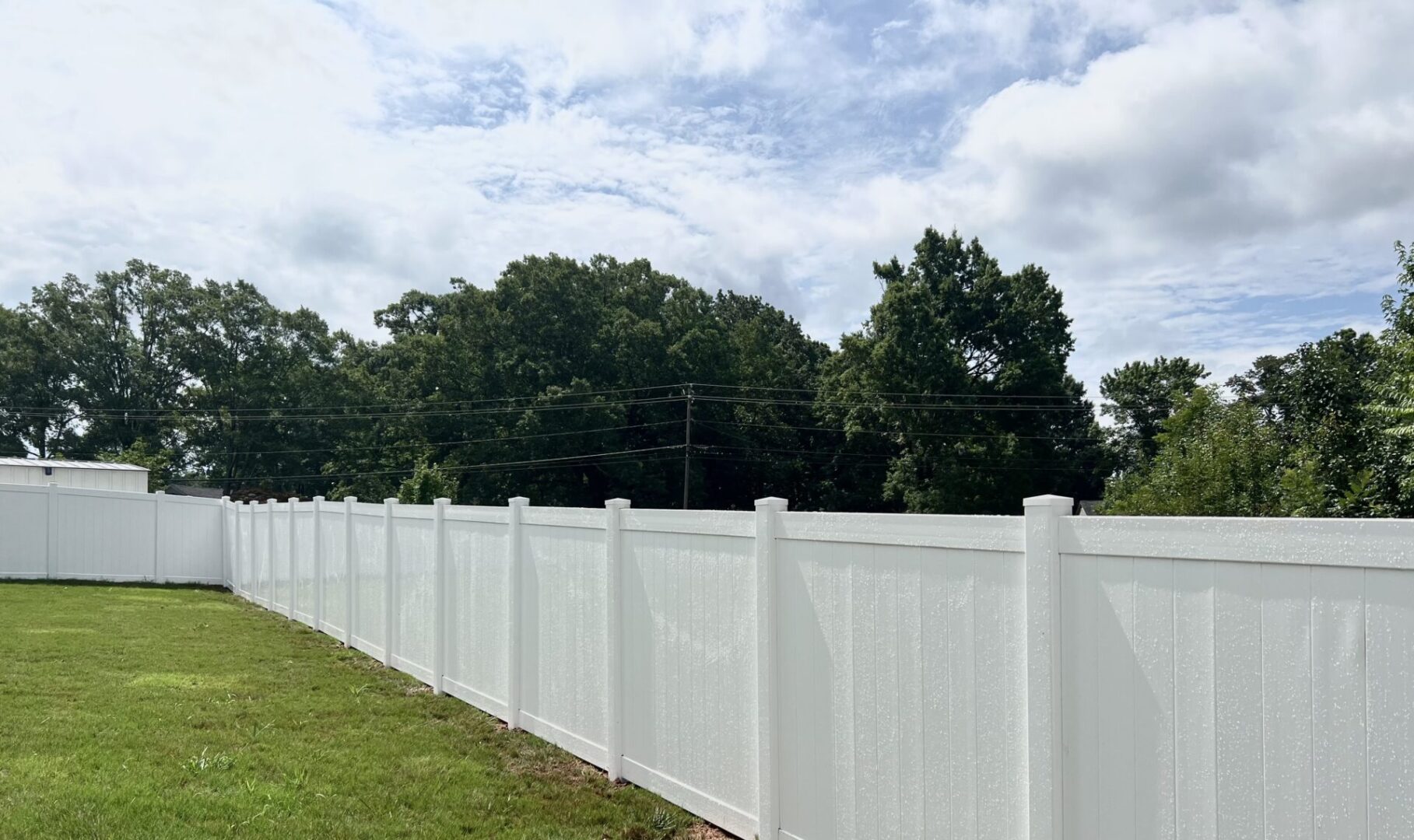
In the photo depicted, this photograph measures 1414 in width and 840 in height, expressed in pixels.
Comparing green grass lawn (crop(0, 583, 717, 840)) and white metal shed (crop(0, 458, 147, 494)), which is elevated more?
white metal shed (crop(0, 458, 147, 494))

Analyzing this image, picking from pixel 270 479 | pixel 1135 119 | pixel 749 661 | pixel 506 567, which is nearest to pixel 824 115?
pixel 1135 119

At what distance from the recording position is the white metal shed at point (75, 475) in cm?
2762

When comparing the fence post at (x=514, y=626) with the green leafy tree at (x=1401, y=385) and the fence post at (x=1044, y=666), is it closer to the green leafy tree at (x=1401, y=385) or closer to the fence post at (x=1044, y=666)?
the fence post at (x=1044, y=666)

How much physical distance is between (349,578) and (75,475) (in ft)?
71.6

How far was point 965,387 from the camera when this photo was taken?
41.6 meters

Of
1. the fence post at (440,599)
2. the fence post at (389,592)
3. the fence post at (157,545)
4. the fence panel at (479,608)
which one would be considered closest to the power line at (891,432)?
the fence post at (157,545)

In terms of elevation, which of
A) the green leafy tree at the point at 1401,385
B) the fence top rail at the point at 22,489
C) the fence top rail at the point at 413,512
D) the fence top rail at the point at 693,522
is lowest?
the fence top rail at the point at 22,489

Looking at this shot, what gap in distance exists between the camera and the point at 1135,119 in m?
12.1

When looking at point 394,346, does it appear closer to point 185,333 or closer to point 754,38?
point 185,333

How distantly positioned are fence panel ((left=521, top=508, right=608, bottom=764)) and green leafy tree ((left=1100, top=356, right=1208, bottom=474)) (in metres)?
42.1

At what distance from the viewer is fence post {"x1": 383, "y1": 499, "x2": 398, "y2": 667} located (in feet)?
31.7

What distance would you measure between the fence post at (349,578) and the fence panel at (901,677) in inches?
308

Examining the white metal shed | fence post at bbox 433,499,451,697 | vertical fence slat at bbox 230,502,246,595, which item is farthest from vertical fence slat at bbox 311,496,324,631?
the white metal shed

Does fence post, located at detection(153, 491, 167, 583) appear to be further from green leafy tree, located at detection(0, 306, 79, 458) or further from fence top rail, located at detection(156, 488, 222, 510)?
green leafy tree, located at detection(0, 306, 79, 458)
